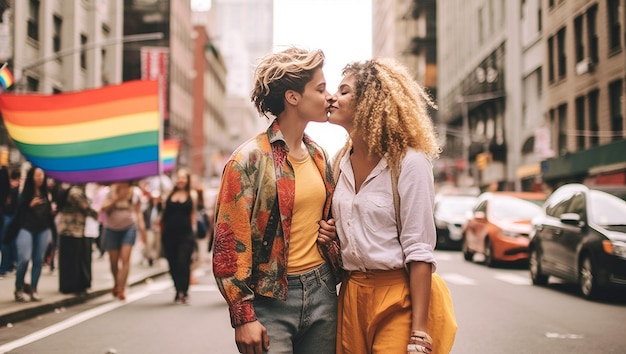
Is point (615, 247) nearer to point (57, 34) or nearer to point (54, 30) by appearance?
point (54, 30)

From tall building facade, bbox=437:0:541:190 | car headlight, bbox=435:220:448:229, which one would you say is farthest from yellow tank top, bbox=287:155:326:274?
tall building facade, bbox=437:0:541:190

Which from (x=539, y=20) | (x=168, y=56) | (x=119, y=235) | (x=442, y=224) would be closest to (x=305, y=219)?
(x=119, y=235)

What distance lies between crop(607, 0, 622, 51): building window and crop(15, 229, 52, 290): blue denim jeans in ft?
72.2

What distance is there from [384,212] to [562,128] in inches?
1343

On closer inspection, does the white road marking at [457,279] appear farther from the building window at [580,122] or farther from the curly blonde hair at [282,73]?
the building window at [580,122]

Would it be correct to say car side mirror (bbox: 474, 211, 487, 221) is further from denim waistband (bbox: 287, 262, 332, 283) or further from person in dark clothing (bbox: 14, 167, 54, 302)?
denim waistband (bbox: 287, 262, 332, 283)

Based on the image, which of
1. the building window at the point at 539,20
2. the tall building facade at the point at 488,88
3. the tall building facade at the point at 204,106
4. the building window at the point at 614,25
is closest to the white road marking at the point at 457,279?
the building window at the point at 614,25

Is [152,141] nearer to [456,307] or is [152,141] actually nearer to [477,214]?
[456,307]

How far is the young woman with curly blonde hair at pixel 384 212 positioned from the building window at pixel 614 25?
85.9 ft

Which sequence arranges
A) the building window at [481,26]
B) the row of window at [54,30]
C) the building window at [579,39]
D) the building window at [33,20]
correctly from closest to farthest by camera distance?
the building window at [33,20], the row of window at [54,30], the building window at [579,39], the building window at [481,26]

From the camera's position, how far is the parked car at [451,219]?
24062 mm

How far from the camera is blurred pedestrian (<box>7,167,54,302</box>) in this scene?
10688 mm

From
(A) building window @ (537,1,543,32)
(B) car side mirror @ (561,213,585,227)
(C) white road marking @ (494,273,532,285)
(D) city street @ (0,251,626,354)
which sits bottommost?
(C) white road marking @ (494,273,532,285)

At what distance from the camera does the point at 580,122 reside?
32750 mm
